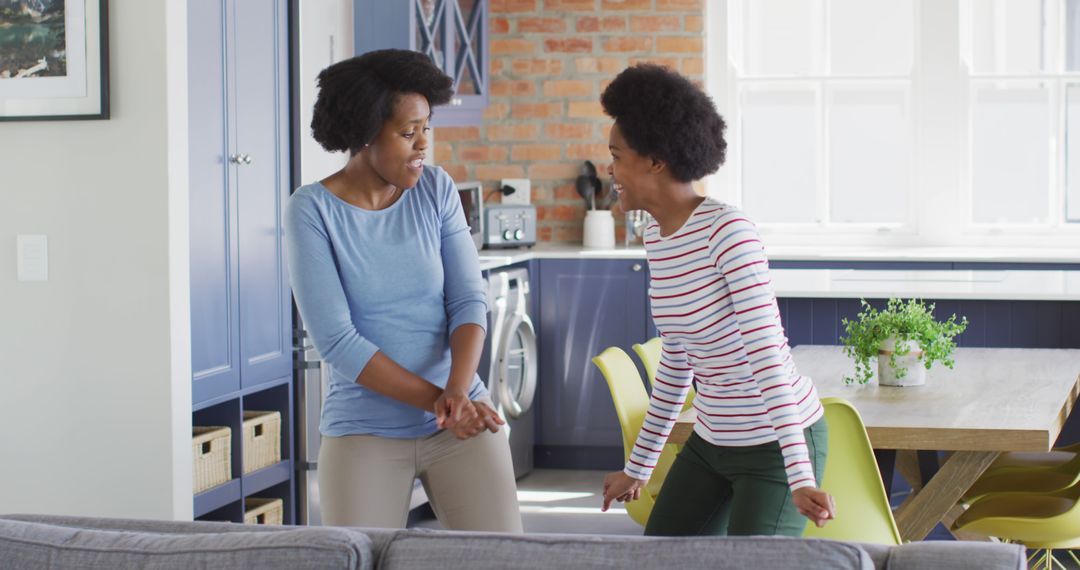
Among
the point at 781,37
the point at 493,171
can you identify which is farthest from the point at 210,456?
the point at 781,37

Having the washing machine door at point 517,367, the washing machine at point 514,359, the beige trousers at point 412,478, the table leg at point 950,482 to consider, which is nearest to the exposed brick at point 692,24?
the washing machine at point 514,359

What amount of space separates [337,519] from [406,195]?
0.53 meters

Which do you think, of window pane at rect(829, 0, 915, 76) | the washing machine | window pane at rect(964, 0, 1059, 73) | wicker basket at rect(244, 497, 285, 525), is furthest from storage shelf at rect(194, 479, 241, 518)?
window pane at rect(964, 0, 1059, 73)

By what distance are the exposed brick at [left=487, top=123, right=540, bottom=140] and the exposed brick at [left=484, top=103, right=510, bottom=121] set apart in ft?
0.12

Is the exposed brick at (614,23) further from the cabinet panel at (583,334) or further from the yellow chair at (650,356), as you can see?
the yellow chair at (650,356)

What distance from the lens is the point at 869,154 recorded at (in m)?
6.05

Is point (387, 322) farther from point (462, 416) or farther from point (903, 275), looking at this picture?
point (903, 275)

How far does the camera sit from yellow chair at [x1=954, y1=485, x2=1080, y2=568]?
118 inches

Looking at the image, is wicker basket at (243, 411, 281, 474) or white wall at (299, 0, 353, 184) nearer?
wicker basket at (243, 411, 281, 474)

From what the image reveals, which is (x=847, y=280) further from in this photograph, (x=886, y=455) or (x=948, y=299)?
(x=886, y=455)

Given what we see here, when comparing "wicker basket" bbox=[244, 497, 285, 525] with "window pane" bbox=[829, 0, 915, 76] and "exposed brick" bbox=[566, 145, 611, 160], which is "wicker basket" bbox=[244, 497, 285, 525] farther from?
"window pane" bbox=[829, 0, 915, 76]

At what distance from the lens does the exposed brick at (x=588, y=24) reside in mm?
5996

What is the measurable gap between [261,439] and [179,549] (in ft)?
7.50

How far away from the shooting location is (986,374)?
3328mm
